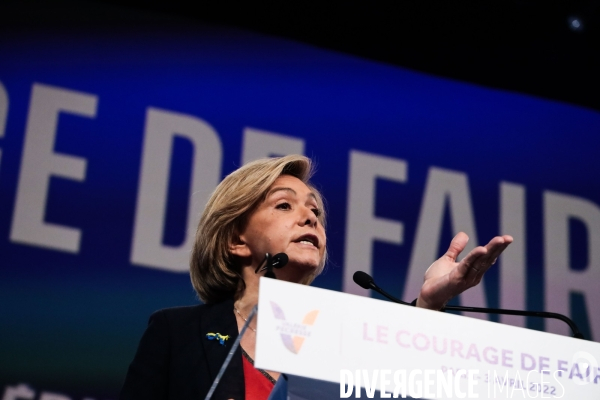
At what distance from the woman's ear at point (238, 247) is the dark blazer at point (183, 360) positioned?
0.28 m

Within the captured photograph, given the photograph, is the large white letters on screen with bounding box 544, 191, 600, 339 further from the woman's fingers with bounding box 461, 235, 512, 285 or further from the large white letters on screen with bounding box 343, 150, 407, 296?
the woman's fingers with bounding box 461, 235, 512, 285

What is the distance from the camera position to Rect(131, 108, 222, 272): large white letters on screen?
3.80 metres

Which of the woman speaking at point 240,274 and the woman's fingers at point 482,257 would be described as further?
the woman speaking at point 240,274

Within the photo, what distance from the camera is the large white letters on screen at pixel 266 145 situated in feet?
13.4

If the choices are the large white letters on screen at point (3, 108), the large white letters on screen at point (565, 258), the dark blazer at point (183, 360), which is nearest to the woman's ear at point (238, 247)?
the dark blazer at point (183, 360)

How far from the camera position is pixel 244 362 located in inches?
89.7

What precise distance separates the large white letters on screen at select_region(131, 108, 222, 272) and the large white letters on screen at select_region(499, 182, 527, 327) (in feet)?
5.01

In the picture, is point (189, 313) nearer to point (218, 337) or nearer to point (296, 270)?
point (218, 337)

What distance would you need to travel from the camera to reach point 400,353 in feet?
5.36

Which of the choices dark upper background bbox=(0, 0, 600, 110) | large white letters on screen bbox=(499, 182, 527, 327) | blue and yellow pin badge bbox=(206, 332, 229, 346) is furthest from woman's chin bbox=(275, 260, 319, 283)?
dark upper background bbox=(0, 0, 600, 110)

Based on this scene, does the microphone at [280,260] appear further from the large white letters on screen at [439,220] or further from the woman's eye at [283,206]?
the large white letters on screen at [439,220]

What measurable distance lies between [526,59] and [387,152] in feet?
3.66

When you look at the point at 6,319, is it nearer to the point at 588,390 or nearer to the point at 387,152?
the point at 387,152

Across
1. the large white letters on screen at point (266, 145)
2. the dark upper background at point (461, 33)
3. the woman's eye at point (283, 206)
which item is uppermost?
the dark upper background at point (461, 33)
